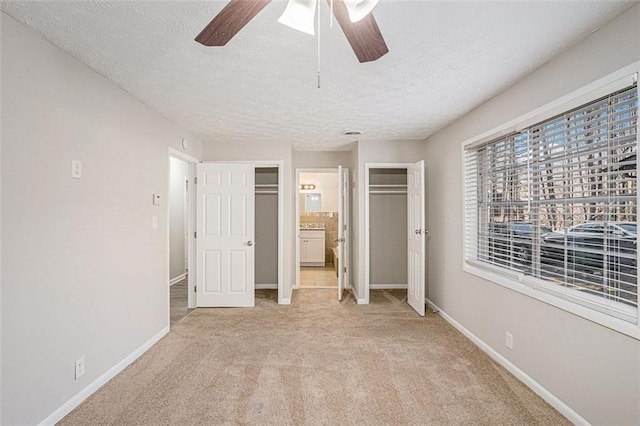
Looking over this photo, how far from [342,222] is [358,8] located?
372 centimetres

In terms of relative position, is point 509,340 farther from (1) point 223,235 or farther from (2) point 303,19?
(1) point 223,235

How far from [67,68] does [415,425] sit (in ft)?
10.6

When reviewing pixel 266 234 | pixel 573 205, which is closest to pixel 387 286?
pixel 266 234

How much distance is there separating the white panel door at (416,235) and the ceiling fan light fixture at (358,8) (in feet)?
9.84

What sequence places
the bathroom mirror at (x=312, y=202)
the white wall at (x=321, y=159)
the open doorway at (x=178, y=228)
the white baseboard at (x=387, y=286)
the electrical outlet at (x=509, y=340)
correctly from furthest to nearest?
the bathroom mirror at (x=312, y=202) < the open doorway at (x=178, y=228) < the white baseboard at (x=387, y=286) < the white wall at (x=321, y=159) < the electrical outlet at (x=509, y=340)

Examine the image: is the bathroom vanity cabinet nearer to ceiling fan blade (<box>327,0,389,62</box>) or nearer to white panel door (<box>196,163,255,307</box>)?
white panel door (<box>196,163,255,307</box>)

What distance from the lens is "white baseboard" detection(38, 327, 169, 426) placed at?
204cm

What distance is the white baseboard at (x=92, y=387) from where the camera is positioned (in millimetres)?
2037

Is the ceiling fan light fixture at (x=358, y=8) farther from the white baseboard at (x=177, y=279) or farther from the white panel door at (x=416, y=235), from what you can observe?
the white baseboard at (x=177, y=279)

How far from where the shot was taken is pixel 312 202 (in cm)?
846

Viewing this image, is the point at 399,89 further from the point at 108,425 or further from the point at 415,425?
the point at 108,425

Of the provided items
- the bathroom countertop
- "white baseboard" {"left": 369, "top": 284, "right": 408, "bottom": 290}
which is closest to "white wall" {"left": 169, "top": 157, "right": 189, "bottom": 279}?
the bathroom countertop

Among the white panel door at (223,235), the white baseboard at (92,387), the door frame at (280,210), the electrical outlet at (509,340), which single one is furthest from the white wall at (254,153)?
the electrical outlet at (509,340)

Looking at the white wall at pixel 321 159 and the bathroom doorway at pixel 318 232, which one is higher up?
the white wall at pixel 321 159
